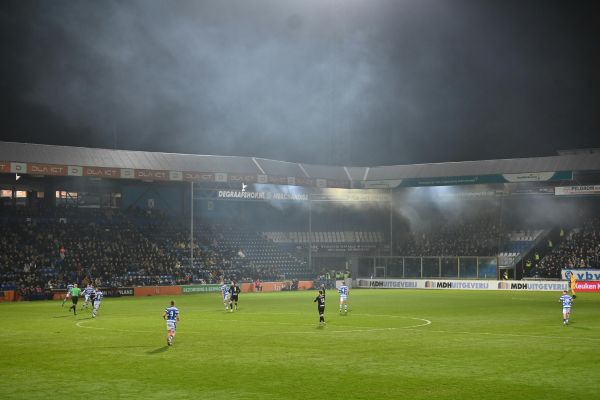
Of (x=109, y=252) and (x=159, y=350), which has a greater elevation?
(x=109, y=252)

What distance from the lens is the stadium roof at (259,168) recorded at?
231ft

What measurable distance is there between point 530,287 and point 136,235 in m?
40.8

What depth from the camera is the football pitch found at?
18.7 meters

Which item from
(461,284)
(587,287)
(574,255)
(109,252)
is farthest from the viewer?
(461,284)

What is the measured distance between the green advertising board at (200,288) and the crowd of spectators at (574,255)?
34.0 meters

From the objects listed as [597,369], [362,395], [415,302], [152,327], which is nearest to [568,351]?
[597,369]

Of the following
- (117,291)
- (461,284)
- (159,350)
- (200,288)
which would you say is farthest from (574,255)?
(159,350)

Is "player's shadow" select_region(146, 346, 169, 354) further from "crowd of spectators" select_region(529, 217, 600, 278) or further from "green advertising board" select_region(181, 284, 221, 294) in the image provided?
"crowd of spectators" select_region(529, 217, 600, 278)

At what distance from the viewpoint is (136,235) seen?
257 ft

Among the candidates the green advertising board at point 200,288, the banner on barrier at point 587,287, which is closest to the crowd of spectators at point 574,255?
the banner on barrier at point 587,287

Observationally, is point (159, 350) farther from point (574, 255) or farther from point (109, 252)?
point (574, 255)

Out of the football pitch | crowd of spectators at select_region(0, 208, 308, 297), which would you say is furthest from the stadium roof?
the football pitch

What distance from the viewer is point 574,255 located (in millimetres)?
76562

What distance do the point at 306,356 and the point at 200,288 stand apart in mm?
49598
